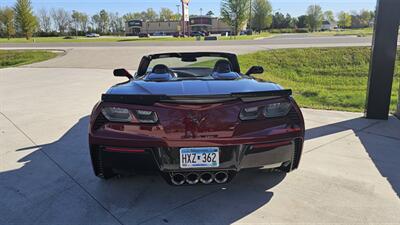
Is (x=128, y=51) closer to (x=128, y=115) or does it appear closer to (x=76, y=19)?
(x=128, y=115)

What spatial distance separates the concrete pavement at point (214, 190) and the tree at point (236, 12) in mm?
65925

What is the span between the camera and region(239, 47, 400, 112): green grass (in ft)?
41.9

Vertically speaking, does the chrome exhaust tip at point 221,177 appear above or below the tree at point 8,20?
below

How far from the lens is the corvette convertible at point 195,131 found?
8.63 ft

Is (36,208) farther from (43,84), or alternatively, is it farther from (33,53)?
(33,53)

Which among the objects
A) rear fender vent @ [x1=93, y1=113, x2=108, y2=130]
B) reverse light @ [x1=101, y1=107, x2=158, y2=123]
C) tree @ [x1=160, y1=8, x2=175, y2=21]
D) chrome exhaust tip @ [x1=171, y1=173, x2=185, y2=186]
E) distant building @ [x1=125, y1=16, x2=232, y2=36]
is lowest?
chrome exhaust tip @ [x1=171, y1=173, x2=185, y2=186]

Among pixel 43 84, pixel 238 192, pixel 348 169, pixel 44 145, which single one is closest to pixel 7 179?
pixel 44 145

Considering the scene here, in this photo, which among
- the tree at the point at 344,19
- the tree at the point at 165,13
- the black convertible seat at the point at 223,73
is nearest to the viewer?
the black convertible seat at the point at 223,73

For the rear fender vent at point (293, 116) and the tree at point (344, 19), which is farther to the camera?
the tree at point (344, 19)

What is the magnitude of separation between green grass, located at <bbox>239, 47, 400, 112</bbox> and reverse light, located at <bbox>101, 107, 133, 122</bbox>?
823cm

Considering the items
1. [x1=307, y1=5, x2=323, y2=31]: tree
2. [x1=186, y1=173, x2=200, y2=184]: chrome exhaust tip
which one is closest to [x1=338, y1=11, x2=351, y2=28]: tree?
[x1=307, y1=5, x2=323, y2=31]: tree

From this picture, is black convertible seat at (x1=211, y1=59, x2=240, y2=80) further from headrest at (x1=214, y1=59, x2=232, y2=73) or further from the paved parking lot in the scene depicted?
the paved parking lot

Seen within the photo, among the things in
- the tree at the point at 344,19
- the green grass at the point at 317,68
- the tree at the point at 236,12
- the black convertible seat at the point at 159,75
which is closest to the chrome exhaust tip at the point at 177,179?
the black convertible seat at the point at 159,75

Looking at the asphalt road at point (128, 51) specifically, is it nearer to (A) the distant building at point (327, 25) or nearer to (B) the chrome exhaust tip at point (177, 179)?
(B) the chrome exhaust tip at point (177, 179)
